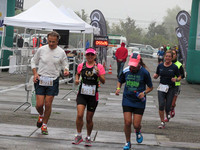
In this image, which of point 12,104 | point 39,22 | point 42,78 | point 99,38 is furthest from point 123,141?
point 99,38

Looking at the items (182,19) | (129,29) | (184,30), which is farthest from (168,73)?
(129,29)

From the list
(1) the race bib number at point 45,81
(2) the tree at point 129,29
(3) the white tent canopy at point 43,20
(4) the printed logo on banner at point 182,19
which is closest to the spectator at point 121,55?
(3) the white tent canopy at point 43,20


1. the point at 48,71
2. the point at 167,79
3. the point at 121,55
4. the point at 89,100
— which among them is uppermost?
the point at 48,71

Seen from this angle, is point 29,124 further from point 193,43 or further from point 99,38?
point 99,38

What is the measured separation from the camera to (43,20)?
20219 millimetres

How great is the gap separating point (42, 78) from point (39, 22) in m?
10.9

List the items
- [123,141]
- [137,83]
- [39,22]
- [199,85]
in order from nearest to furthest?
[137,83]
[123,141]
[39,22]
[199,85]

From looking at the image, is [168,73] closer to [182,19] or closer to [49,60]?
[49,60]

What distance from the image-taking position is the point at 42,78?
366 inches

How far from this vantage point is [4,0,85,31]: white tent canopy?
65.5ft

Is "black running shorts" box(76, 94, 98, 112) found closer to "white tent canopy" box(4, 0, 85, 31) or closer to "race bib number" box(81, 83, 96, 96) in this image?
"race bib number" box(81, 83, 96, 96)

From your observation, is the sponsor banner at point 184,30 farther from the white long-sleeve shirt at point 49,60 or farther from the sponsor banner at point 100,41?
the white long-sleeve shirt at point 49,60

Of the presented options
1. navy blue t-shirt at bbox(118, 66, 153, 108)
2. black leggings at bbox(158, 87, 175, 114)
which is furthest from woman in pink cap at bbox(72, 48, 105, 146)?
black leggings at bbox(158, 87, 175, 114)

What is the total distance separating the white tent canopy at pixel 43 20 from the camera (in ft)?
65.5
